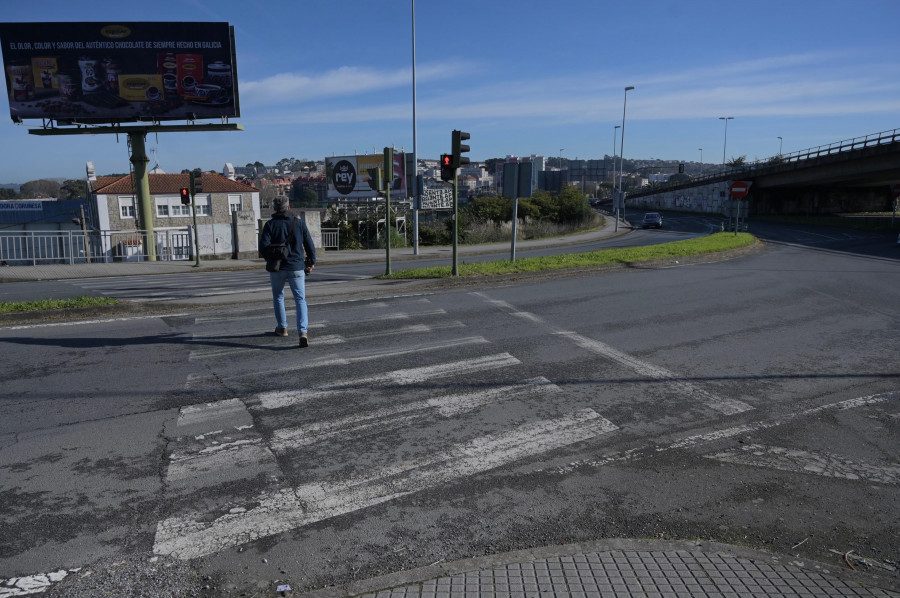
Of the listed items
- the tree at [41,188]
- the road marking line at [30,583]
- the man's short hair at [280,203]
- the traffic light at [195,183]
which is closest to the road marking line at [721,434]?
the road marking line at [30,583]

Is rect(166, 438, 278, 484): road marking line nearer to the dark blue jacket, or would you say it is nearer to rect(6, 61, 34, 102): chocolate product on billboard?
the dark blue jacket

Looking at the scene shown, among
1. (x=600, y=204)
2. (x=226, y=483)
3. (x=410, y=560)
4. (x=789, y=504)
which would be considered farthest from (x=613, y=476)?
(x=600, y=204)

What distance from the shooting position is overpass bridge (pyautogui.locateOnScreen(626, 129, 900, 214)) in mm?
43094

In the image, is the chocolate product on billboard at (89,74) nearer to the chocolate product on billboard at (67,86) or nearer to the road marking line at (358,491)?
the chocolate product on billboard at (67,86)

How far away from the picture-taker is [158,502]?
413 cm

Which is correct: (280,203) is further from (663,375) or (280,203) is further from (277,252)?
(663,375)

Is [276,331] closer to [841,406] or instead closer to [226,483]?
[226,483]

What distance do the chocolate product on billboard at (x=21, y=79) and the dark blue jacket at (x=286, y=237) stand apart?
24.8m

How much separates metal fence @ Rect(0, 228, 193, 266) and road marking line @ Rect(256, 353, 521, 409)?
1982 cm

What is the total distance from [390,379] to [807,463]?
3905mm

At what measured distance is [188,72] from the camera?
27672 mm

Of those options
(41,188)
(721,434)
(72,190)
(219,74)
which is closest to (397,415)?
(721,434)

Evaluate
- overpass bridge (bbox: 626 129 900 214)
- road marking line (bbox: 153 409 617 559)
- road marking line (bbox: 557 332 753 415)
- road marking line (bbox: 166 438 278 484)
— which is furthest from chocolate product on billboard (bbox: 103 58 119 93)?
overpass bridge (bbox: 626 129 900 214)

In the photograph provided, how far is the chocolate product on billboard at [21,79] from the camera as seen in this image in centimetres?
2624
